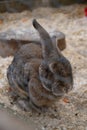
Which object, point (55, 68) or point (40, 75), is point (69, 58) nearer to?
point (40, 75)

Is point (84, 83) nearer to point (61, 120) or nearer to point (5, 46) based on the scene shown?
point (61, 120)

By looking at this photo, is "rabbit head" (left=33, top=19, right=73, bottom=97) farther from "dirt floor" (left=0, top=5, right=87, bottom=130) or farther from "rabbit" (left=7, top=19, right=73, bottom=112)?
"dirt floor" (left=0, top=5, right=87, bottom=130)

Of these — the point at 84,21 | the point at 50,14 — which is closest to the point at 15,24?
the point at 50,14

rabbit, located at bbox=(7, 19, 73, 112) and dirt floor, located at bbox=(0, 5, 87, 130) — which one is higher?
rabbit, located at bbox=(7, 19, 73, 112)

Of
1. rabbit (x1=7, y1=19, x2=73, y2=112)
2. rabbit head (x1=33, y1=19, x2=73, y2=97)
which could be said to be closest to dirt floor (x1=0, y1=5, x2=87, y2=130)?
rabbit (x1=7, y1=19, x2=73, y2=112)

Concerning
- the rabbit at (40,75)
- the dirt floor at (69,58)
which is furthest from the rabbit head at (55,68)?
the dirt floor at (69,58)

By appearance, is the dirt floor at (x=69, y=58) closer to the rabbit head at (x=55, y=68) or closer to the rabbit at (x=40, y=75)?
the rabbit at (x=40, y=75)

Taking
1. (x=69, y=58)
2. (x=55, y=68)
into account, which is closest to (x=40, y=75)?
(x=55, y=68)
